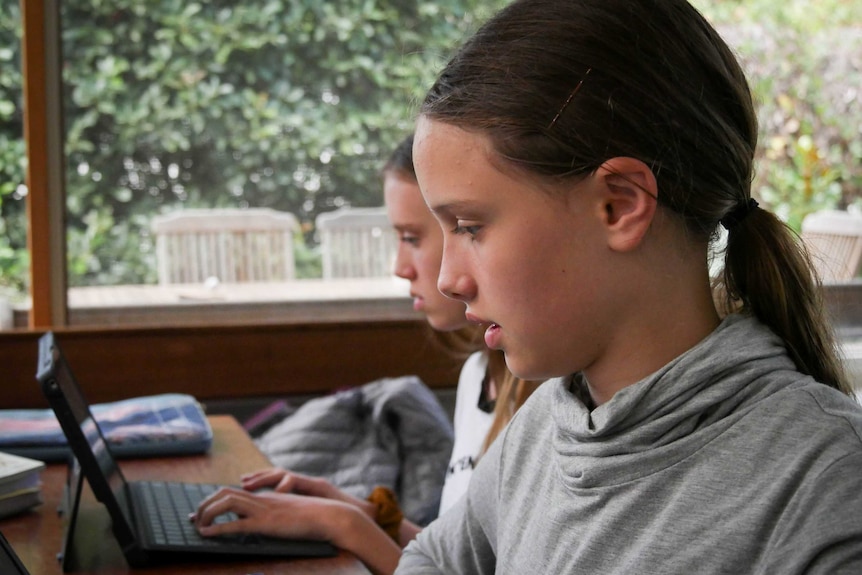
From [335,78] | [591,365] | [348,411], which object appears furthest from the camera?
[335,78]

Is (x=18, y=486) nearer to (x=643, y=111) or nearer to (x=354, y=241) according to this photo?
(x=643, y=111)

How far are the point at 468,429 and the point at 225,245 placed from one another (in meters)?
1.75

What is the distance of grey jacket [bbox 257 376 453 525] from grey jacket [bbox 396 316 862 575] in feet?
4.78

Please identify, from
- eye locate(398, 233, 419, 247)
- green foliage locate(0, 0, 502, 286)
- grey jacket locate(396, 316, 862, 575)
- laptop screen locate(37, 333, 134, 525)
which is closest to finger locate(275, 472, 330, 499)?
laptop screen locate(37, 333, 134, 525)

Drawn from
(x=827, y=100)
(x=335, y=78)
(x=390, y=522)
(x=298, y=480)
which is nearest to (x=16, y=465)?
(x=298, y=480)

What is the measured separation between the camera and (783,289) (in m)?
0.92

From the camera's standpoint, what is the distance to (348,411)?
2664 millimetres

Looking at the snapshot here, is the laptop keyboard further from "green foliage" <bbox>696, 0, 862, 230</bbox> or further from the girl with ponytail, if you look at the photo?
"green foliage" <bbox>696, 0, 862, 230</bbox>

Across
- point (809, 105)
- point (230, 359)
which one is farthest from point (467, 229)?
point (809, 105)

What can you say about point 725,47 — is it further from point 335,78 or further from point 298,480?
point 335,78

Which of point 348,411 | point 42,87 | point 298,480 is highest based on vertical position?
point 42,87

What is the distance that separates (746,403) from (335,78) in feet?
8.82

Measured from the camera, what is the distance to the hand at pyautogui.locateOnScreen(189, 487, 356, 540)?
1.35m

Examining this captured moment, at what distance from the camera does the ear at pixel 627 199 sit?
866mm
